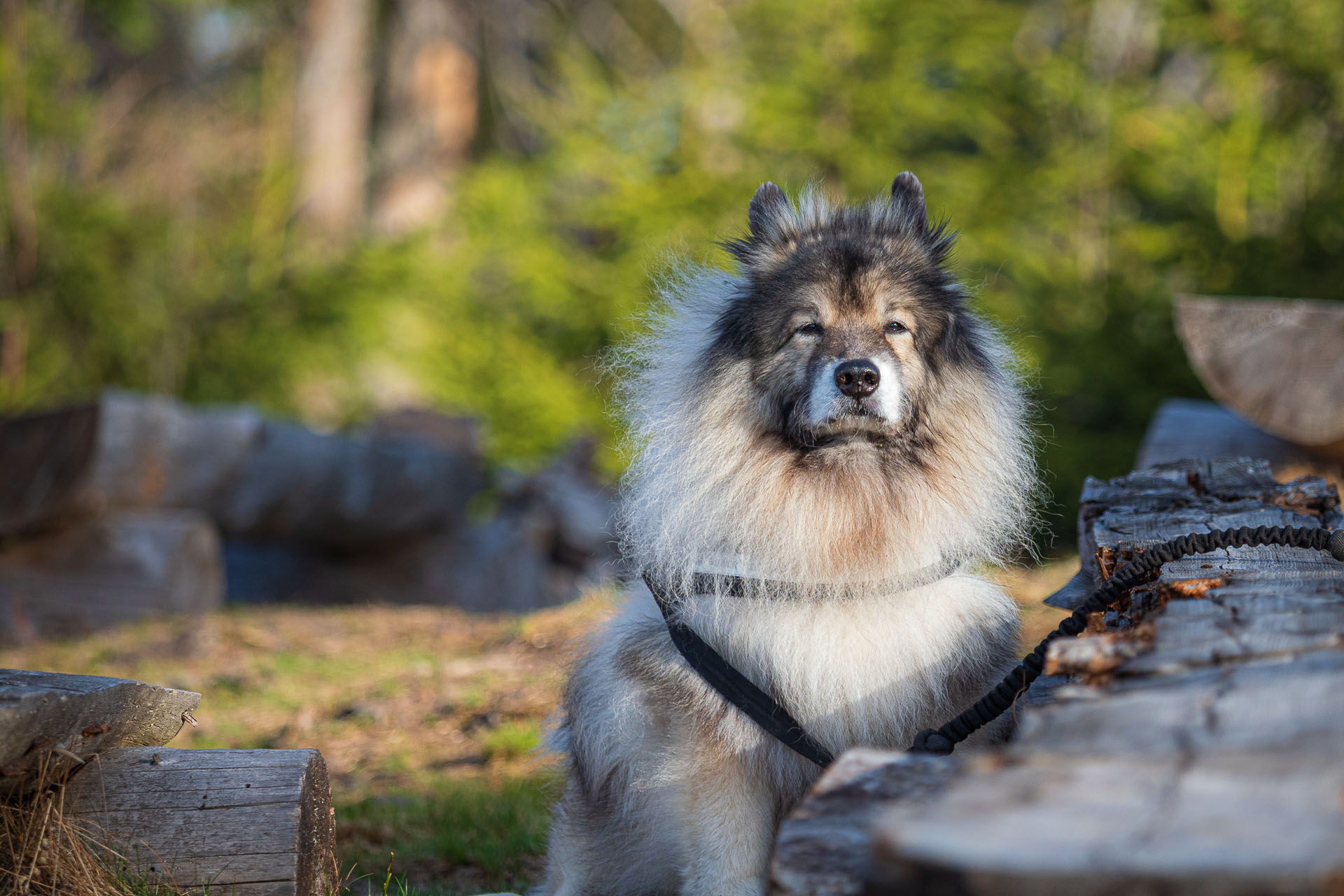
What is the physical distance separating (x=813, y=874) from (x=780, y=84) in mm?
9254

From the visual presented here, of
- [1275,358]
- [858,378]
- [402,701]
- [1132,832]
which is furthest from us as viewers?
[402,701]

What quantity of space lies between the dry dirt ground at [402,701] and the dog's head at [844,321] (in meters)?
0.88

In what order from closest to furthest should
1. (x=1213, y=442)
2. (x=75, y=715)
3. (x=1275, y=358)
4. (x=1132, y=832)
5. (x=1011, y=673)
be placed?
(x=1132, y=832) → (x=75, y=715) → (x=1011, y=673) → (x=1275, y=358) → (x=1213, y=442)

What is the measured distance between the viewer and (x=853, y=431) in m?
2.68

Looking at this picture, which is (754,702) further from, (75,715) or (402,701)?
(402,701)

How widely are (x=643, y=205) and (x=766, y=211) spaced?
7.44 metres

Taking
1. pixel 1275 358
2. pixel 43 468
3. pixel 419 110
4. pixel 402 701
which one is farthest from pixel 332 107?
pixel 1275 358

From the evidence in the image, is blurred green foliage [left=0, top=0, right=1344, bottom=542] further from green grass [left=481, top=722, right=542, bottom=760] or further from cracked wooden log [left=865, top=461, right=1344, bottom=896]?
cracked wooden log [left=865, top=461, right=1344, bottom=896]

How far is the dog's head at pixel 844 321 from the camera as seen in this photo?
264 cm

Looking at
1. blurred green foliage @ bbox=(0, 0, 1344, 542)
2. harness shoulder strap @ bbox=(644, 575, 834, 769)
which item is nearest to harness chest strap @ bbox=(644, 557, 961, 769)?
harness shoulder strap @ bbox=(644, 575, 834, 769)

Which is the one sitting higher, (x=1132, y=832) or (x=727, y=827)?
(x=1132, y=832)

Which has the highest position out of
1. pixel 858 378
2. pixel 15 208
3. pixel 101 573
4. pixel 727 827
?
pixel 15 208

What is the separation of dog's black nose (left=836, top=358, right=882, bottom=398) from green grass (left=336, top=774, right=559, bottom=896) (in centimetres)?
164

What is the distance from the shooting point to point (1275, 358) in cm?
437
